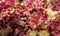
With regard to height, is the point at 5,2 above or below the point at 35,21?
above

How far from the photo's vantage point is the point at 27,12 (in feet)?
6.26

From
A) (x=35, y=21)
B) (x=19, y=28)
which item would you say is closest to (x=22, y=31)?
(x=19, y=28)

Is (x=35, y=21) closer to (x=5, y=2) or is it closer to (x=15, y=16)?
(x=15, y=16)

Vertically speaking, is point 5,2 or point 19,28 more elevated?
point 5,2

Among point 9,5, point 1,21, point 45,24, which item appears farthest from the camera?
point 9,5

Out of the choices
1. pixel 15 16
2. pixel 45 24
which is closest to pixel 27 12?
pixel 15 16

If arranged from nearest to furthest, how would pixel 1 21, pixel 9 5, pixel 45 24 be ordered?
pixel 45 24
pixel 1 21
pixel 9 5

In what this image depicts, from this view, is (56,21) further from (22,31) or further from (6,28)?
(6,28)

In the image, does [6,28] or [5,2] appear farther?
[5,2]

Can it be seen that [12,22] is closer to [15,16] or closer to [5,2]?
[15,16]

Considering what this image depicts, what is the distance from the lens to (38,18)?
5.73ft

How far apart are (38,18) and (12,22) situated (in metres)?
0.28

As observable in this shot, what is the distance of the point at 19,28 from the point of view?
181 centimetres

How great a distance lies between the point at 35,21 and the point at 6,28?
30cm
